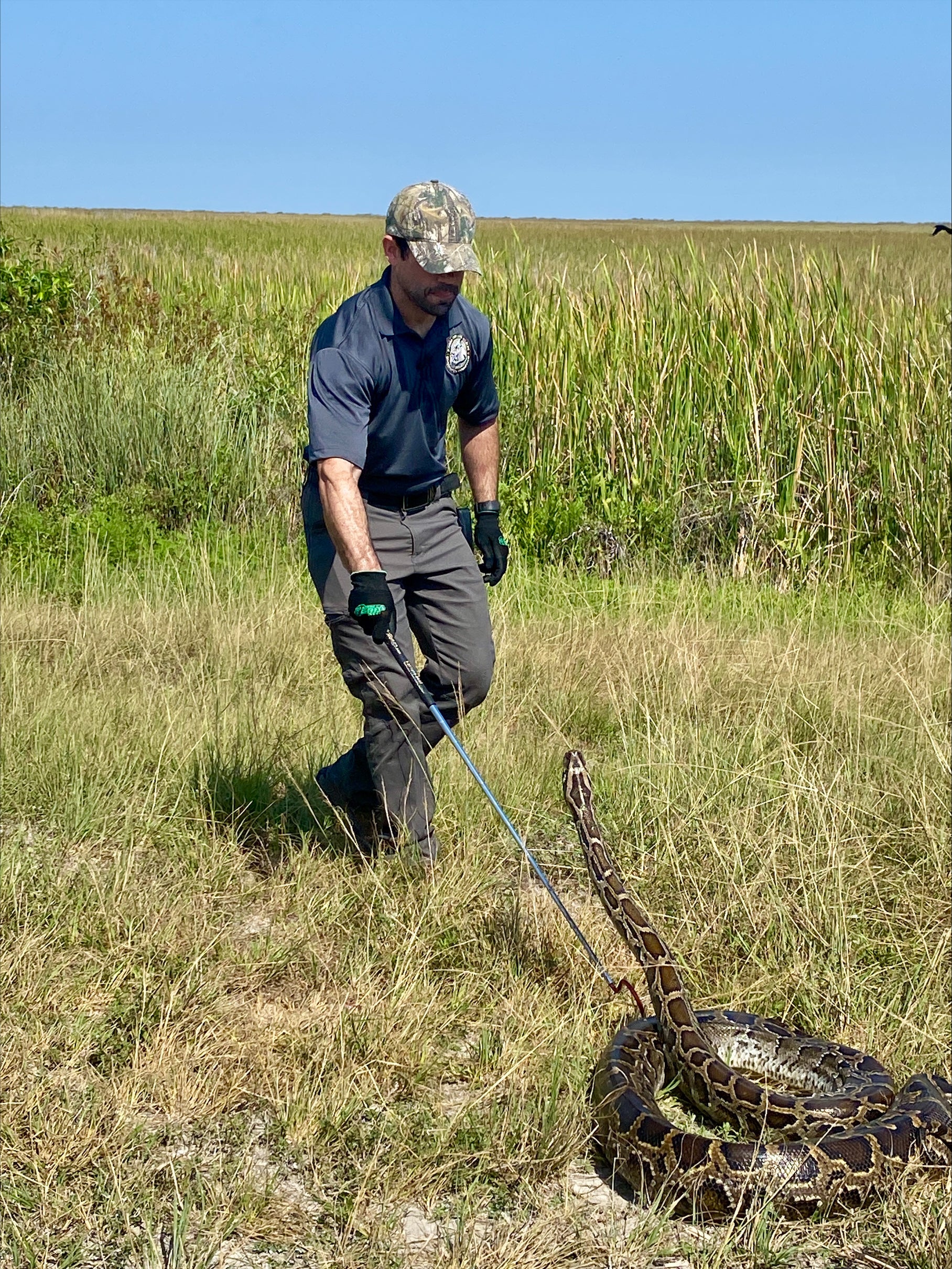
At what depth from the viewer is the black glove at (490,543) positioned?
614cm

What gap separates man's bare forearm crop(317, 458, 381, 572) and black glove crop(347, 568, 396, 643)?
0.03 meters

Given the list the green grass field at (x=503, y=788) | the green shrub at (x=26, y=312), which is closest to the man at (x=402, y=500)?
the green grass field at (x=503, y=788)

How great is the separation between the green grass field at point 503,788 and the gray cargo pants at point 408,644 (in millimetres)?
306

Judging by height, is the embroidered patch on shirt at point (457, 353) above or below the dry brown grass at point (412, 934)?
above

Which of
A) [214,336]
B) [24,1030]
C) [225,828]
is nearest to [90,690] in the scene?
[225,828]

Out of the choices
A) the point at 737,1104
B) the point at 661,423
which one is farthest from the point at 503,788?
the point at 661,423

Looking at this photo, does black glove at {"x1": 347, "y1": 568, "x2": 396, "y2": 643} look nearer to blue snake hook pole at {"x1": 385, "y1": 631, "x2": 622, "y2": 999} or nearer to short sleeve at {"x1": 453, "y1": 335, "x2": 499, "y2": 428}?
blue snake hook pole at {"x1": 385, "y1": 631, "x2": 622, "y2": 999}

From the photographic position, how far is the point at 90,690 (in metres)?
7.08

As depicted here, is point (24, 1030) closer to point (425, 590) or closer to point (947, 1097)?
point (425, 590)

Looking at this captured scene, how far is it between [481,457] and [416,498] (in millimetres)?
614

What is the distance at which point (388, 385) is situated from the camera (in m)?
5.22

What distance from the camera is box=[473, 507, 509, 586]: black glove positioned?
20.2 feet

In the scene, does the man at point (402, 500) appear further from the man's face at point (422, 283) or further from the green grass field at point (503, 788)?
the green grass field at point (503, 788)

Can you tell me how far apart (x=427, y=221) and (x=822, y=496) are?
6.92 metres
